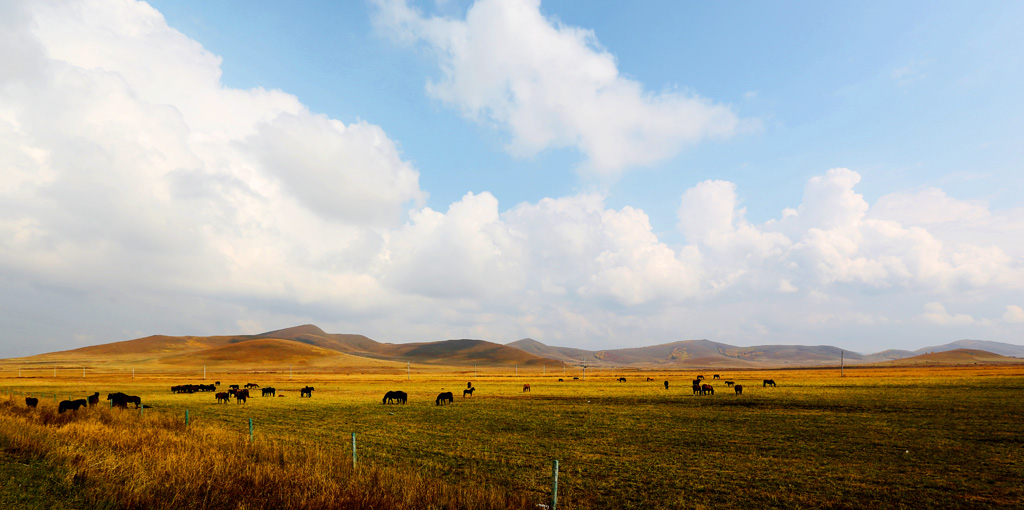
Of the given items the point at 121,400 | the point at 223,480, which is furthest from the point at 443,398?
the point at 223,480

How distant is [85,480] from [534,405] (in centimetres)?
3359

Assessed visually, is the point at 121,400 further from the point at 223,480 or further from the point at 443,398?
the point at 223,480

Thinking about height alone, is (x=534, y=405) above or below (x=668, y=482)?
below

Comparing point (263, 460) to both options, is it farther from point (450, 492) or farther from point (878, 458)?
point (878, 458)

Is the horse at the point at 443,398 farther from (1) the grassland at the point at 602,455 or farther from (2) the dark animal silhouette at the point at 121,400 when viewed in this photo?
(2) the dark animal silhouette at the point at 121,400

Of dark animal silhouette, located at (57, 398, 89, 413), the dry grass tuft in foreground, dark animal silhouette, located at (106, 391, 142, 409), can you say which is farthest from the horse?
the dry grass tuft in foreground

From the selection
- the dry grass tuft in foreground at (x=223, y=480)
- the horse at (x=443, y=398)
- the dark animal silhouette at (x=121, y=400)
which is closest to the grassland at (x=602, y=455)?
the dry grass tuft in foreground at (x=223, y=480)

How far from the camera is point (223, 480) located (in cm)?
1141

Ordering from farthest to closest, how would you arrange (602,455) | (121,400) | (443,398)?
(443,398)
(121,400)
(602,455)

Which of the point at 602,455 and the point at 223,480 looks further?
the point at 602,455

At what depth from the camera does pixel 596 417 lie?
32.9 m

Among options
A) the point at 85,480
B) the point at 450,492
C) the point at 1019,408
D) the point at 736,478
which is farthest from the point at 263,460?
the point at 1019,408

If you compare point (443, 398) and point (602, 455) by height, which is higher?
point (602, 455)

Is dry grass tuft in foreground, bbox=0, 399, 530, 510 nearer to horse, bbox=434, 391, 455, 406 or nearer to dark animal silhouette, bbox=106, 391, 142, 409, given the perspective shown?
dark animal silhouette, bbox=106, 391, 142, 409
